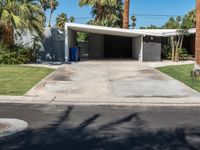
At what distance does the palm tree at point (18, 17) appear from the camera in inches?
834

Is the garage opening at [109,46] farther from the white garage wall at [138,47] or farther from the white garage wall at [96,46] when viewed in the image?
the white garage wall at [138,47]

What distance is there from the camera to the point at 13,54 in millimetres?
23859

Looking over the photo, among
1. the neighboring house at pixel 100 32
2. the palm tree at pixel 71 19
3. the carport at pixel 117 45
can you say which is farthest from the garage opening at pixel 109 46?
the palm tree at pixel 71 19

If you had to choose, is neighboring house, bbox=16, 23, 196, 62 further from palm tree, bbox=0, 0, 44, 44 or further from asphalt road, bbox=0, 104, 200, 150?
asphalt road, bbox=0, 104, 200, 150

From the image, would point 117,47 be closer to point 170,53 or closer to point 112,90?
point 170,53

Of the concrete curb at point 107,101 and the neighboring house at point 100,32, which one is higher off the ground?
the neighboring house at point 100,32

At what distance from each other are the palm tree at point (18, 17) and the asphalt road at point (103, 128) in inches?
440

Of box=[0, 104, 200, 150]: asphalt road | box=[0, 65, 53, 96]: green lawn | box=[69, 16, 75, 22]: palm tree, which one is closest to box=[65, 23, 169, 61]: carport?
box=[0, 65, 53, 96]: green lawn

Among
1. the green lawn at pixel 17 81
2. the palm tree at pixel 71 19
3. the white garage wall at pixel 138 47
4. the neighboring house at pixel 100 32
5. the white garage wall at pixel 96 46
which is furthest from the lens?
the palm tree at pixel 71 19

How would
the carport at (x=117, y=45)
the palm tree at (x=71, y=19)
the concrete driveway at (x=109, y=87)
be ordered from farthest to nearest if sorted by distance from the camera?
the palm tree at (x=71, y=19)
the carport at (x=117, y=45)
the concrete driveway at (x=109, y=87)

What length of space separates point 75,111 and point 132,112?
56.5 inches

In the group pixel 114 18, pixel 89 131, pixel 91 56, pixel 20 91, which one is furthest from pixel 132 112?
pixel 114 18

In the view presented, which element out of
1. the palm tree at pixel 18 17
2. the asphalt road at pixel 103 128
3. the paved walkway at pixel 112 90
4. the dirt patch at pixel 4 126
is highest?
the palm tree at pixel 18 17

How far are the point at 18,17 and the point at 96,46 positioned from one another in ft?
47.6
